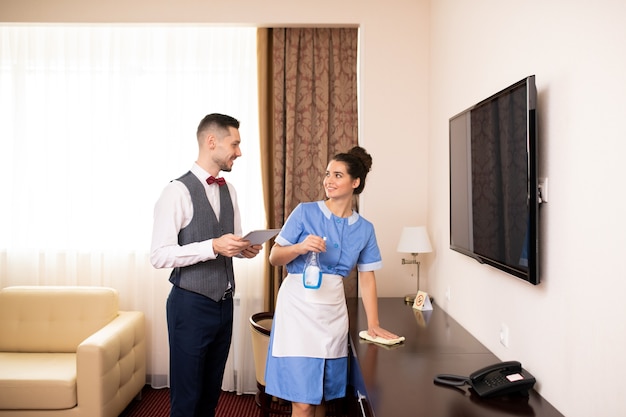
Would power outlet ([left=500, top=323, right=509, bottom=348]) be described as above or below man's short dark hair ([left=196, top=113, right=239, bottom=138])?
below

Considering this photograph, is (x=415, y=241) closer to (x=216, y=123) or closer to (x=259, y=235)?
(x=259, y=235)

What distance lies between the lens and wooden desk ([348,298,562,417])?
6.10ft

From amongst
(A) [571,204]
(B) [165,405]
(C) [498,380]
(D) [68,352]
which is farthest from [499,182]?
(D) [68,352]

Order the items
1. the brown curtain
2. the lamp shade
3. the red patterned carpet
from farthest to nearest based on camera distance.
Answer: the brown curtain
the red patterned carpet
the lamp shade

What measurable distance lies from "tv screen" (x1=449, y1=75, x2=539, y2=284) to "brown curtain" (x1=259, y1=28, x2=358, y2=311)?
138 centimetres

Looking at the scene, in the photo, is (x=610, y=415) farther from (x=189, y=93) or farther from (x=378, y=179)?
(x=189, y=93)

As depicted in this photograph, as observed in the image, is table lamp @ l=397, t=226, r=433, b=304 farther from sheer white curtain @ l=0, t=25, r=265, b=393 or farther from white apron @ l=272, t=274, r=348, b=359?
sheer white curtain @ l=0, t=25, r=265, b=393

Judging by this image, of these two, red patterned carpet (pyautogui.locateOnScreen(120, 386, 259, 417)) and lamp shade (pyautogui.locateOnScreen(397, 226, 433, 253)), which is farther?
red patterned carpet (pyautogui.locateOnScreen(120, 386, 259, 417))

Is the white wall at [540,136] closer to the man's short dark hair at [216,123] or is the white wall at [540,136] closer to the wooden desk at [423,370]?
the wooden desk at [423,370]

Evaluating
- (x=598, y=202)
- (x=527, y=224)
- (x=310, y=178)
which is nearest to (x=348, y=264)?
Answer: (x=527, y=224)

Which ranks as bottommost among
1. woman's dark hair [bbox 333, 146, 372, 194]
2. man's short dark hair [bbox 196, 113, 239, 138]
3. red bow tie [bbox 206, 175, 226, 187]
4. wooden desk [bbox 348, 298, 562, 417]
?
wooden desk [bbox 348, 298, 562, 417]

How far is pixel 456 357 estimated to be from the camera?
7.92 feet

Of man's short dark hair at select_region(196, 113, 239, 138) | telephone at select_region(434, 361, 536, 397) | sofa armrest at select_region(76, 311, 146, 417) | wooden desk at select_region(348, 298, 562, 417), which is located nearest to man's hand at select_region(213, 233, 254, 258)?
man's short dark hair at select_region(196, 113, 239, 138)

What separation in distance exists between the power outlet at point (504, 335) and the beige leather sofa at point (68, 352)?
2264 millimetres
